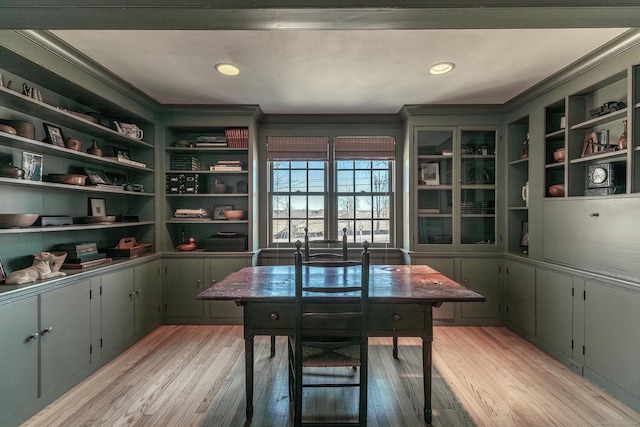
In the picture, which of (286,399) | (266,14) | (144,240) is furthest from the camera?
(144,240)

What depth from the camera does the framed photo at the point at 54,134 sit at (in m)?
2.31

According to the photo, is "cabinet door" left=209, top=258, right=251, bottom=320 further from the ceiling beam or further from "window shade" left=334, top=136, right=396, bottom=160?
the ceiling beam

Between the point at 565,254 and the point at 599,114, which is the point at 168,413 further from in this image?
the point at 599,114

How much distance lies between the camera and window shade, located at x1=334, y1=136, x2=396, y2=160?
12.6 feet

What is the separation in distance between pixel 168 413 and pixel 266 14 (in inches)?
94.6

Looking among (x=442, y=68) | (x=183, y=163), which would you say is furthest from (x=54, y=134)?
(x=442, y=68)

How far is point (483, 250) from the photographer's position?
351cm

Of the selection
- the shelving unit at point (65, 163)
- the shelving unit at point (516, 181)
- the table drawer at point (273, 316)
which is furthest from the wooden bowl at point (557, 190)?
the shelving unit at point (65, 163)

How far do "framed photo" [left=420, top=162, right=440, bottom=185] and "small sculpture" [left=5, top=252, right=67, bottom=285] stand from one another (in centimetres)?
356

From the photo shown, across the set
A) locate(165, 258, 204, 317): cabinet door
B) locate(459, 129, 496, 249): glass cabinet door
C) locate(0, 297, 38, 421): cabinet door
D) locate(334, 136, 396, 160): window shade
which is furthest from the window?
locate(0, 297, 38, 421): cabinet door

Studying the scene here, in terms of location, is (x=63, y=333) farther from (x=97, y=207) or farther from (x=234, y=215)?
(x=234, y=215)

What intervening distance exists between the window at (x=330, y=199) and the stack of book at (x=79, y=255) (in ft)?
6.19

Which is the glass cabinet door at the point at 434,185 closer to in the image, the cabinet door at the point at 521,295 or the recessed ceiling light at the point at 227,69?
the cabinet door at the point at 521,295

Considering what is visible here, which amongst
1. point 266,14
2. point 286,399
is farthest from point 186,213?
point 266,14
